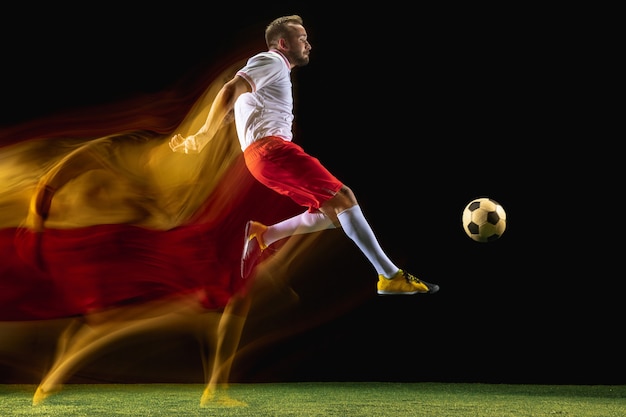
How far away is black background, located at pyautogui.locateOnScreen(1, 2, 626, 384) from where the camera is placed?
214 inches

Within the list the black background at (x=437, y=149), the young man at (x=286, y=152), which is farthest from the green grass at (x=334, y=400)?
the young man at (x=286, y=152)

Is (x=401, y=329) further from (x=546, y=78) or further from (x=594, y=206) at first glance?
(x=546, y=78)

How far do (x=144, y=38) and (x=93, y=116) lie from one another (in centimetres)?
97

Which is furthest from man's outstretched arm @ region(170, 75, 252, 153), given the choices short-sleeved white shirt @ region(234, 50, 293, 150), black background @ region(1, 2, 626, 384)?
black background @ region(1, 2, 626, 384)

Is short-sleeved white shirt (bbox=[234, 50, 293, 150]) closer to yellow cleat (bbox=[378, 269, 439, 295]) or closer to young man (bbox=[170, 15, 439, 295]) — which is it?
young man (bbox=[170, 15, 439, 295])

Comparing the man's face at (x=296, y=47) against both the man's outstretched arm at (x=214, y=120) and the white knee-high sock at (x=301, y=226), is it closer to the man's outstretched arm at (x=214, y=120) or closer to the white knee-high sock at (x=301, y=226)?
the man's outstretched arm at (x=214, y=120)

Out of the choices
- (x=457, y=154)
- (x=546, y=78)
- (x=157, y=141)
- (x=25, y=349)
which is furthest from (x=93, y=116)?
(x=546, y=78)

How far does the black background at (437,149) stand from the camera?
544 cm

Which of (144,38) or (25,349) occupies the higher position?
(144,38)

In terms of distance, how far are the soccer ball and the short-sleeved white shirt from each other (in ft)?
3.30

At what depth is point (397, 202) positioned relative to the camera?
5.64 meters

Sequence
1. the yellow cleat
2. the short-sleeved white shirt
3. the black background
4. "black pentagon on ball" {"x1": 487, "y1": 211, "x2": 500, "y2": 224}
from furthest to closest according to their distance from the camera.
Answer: the black background, "black pentagon on ball" {"x1": 487, "y1": 211, "x2": 500, "y2": 224}, the short-sleeved white shirt, the yellow cleat

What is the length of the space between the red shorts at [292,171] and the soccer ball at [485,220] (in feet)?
2.65

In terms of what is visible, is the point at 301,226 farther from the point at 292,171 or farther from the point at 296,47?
the point at 296,47
